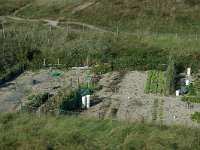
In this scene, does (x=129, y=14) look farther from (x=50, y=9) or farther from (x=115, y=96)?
(x=115, y=96)

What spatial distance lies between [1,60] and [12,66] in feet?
2.77

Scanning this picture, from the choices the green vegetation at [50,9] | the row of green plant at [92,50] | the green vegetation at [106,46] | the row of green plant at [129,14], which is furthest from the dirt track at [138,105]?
the green vegetation at [50,9]

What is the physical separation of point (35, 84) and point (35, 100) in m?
3.62

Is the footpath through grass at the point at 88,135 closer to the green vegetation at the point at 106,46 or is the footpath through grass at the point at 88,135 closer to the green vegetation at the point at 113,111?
the green vegetation at the point at 113,111

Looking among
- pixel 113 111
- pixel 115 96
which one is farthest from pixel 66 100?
pixel 115 96

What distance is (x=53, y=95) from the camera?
2391 cm

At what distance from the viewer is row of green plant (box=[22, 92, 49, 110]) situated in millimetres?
21909

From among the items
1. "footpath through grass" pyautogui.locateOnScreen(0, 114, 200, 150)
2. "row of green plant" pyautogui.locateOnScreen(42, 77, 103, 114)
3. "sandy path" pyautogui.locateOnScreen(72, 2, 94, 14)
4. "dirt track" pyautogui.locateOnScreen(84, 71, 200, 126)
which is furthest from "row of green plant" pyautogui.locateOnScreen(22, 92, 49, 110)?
"sandy path" pyautogui.locateOnScreen(72, 2, 94, 14)

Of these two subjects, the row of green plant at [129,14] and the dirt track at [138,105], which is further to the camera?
the row of green plant at [129,14]

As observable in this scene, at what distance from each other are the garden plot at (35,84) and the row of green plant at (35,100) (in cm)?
59

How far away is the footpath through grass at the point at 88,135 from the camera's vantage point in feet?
52.0

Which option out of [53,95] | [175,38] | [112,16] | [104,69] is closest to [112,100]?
[53,95]

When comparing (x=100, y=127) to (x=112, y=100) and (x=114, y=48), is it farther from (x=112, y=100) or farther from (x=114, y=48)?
(x=114, y=48)

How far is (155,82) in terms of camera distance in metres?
26.1
